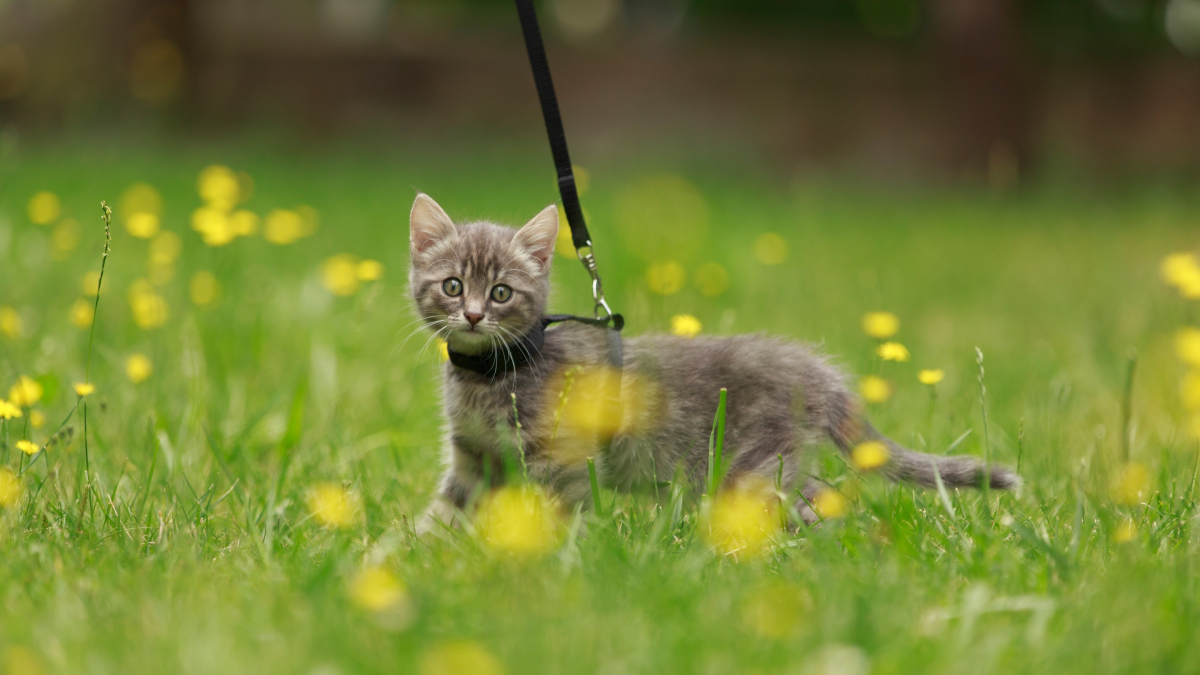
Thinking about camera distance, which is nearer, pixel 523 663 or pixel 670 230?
pixel 523 663

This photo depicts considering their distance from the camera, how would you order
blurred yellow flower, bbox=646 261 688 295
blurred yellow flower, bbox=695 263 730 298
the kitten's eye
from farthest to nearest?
1. blurred yellow flower, bbox=695 263 730 298
2. blurred yellow flower, bbox=646 261 688 295
3. the kitten's eye

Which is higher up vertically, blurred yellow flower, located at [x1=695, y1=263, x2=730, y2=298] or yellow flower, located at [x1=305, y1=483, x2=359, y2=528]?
blurred yellow flower, located at [x1=695, y1=263, x2=730, y2=298]

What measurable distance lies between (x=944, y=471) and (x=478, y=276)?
1.52 meters

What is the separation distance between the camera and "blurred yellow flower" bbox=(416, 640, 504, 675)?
160 centimetres

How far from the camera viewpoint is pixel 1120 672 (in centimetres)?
180

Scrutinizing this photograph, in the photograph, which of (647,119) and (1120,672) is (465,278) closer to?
(1120,672)

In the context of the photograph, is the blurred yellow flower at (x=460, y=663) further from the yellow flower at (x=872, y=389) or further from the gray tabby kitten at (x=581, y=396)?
the yellow flower at (x=872, y=389)

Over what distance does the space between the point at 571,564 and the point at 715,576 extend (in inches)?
13.4

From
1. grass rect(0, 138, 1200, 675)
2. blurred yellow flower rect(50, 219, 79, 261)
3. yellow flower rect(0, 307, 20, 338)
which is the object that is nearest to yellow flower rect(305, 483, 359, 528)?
grass rect(0, 138, 1200, 675)

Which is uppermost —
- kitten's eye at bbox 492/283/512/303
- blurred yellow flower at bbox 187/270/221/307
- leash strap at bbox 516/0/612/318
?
leash strap at bbox 516/0/612/318

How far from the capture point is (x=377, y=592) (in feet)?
5.90

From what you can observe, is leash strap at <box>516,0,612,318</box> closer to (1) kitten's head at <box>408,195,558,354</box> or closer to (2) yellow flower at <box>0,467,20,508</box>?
(1) kitten's head at <box>408,195,558,354</box>

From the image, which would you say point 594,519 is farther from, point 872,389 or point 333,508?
point 872,389

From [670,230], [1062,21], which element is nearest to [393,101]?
[670,230]
